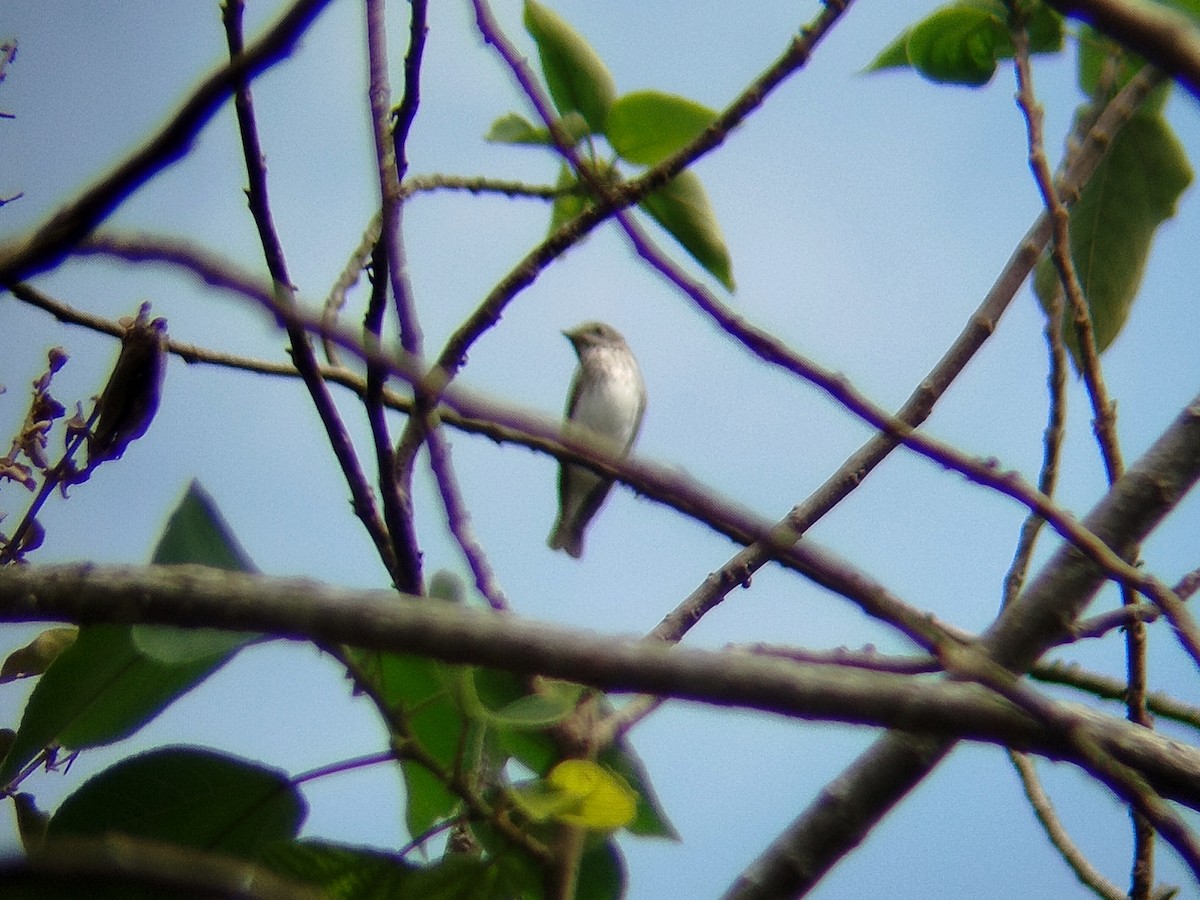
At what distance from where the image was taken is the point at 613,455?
0.57 metres

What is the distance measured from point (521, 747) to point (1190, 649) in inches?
19.4

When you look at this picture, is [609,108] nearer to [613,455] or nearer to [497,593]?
[497,593]

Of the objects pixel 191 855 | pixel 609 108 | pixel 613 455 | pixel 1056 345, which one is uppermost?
pixel 609 108

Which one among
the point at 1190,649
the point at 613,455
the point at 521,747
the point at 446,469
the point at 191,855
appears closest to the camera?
the point at 613,455

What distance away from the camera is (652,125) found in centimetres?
158

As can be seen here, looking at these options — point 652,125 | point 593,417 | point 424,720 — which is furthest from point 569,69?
point 593,417

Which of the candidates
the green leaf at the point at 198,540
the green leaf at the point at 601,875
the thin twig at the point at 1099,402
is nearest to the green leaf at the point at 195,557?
the green leaf at the point at 198,540

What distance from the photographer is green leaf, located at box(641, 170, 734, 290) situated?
5.10 ft

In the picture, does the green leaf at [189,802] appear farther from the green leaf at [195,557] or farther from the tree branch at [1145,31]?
the tree branch at [1145,31]

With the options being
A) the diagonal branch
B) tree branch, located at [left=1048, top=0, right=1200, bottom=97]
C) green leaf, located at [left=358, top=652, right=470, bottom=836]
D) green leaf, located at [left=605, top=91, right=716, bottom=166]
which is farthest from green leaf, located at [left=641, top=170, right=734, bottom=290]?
tree branch, located at [left=1048, top=0, right=1200, bottom=97]

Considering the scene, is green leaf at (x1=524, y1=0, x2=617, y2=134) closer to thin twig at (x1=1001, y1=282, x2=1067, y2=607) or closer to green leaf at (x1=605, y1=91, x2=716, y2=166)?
green leaf at (x1=605, y1=91, x2=716, y2=166)

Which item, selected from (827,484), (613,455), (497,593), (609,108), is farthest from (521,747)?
(609,108)

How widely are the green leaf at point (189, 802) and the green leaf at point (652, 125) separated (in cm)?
93

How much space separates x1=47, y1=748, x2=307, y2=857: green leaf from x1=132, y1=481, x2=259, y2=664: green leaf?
0.32 feet
